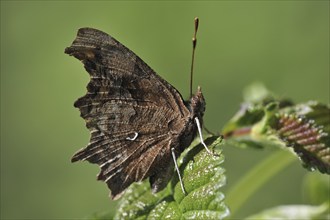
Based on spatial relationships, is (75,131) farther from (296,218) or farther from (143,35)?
(296,218)

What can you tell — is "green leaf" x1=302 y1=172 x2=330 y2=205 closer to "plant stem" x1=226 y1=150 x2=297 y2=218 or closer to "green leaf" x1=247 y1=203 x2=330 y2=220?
"green leaf" x1=247 y1=203 x2=330 y2=220

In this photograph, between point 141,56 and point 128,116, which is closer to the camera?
point 128,116

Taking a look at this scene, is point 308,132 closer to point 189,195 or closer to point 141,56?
point 189,195

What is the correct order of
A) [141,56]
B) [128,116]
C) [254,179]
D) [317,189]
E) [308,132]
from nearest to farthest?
[308,132] < [128,116] < [254,179] < [317,189] < [141,56]

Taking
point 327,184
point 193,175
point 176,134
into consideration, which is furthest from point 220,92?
point 193,175

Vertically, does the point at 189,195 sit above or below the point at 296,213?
above

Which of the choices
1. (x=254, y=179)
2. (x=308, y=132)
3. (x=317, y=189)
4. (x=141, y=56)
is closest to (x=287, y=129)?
(x=308, y=132)
